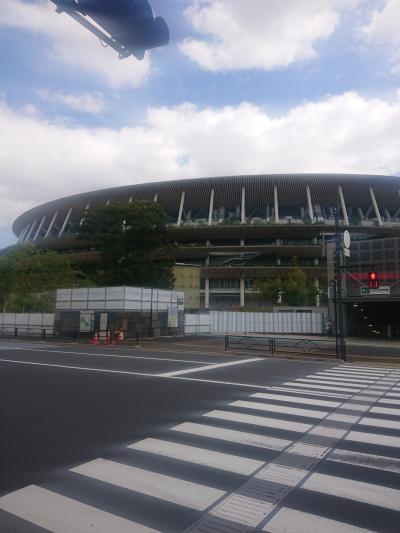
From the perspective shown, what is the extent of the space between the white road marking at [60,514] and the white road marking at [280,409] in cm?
516

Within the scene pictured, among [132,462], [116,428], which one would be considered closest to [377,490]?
[132,462]

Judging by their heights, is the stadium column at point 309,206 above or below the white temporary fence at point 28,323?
above

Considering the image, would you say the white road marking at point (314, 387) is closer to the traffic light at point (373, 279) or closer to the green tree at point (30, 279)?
the traffic light at point (373, 279)

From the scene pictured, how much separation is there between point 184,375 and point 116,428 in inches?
270

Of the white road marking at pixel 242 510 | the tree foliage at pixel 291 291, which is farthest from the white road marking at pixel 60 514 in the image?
the tree foliage at pixel 291 291

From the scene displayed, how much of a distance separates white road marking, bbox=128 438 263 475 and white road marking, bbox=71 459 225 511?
66cm

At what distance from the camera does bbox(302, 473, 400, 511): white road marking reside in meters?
4.38

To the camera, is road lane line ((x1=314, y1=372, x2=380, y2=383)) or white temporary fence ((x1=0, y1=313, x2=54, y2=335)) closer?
road lane line ((x1=314, y1=372, x2=380, y2=383))

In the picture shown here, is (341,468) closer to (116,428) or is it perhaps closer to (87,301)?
(116,428)

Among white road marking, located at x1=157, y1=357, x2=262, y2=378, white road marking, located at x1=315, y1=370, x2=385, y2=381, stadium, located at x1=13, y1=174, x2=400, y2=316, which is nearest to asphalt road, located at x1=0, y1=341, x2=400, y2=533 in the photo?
white road marking, located at x1=315, y1=370, x2=385, y2=381

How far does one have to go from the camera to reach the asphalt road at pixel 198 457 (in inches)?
159

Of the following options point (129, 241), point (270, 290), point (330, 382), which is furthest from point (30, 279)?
point (330, 382)

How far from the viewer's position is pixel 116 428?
7199 mm

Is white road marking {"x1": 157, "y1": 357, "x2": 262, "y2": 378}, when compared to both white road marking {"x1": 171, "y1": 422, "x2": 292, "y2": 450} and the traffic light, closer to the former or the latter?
the traffic light
